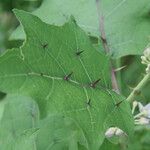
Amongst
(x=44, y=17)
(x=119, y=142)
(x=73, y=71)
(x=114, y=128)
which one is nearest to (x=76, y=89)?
(x=73, y=71)

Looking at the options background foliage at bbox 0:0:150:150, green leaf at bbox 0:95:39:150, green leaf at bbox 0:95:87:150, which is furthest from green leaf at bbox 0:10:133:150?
green leaf at bbox 0:95:39:150

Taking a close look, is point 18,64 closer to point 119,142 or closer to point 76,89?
point 76,89

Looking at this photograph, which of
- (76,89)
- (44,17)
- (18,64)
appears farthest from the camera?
(44,17)

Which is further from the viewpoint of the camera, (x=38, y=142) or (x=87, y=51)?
(x=38, y=142)

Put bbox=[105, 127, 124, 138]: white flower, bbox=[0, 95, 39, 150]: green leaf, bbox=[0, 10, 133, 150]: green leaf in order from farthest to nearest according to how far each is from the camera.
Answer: bbox=[0, 95, 39, 150]: green leaf, bbox=[105, 127, 124, 138]: white flower, bbox=[0, 10, 133, 150]: green leaf

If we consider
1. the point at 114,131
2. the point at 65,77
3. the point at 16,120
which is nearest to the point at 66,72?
the point at 65,77

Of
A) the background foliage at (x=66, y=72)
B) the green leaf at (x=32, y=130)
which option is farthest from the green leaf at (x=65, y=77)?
the green leaf at (x=32, y=130)

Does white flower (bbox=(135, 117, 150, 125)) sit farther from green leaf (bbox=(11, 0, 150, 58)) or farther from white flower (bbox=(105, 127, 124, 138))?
green leaf (bbox=(11, 0, 150, 58))
